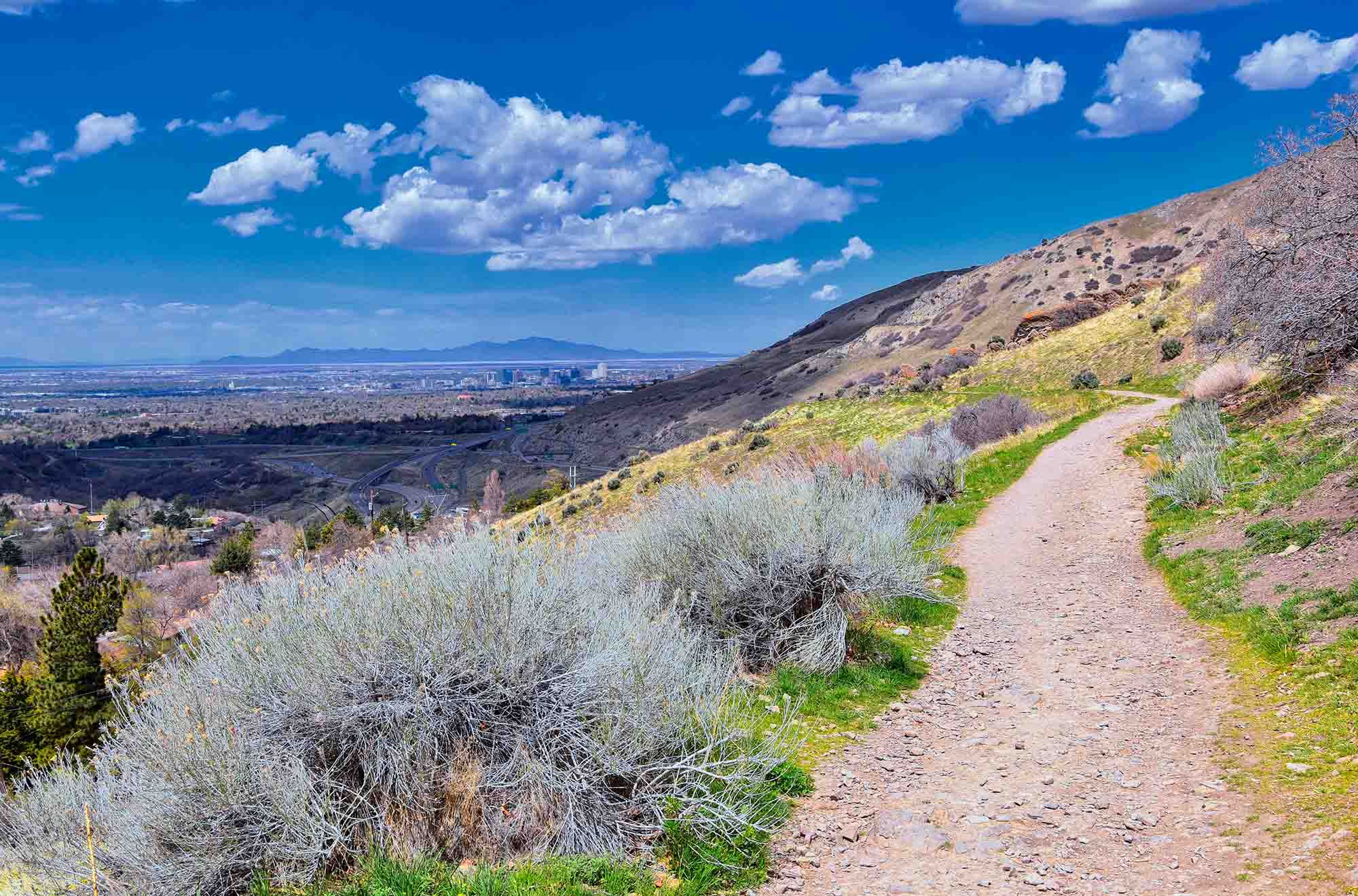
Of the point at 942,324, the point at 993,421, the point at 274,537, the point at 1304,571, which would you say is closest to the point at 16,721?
the point at 274,537

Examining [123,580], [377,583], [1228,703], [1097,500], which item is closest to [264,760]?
[377,583]

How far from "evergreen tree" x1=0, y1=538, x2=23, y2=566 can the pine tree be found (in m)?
35.5

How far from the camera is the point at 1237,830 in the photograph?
3.90m

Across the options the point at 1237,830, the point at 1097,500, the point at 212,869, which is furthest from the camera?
the point at 1097,500

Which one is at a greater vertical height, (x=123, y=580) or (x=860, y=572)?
(x=860, y=572)

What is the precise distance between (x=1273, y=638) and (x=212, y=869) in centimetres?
687

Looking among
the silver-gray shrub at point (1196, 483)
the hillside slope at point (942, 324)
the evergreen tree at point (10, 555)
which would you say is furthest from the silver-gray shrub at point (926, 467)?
the evergreen tree at point (10, 555)

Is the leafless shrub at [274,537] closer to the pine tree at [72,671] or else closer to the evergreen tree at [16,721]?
the pine tree at [72,671]

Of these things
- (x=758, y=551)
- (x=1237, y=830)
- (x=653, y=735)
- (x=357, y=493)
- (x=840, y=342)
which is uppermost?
(x=840, y=342)

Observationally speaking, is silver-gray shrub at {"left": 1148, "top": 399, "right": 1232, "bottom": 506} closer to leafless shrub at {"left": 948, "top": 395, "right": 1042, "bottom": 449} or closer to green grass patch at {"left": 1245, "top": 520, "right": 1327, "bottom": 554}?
green grass patch at {"left": 1245, "top": 520, "right": 1327, "bottom": 554}

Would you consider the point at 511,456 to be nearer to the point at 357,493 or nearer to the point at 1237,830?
the point at 357,493

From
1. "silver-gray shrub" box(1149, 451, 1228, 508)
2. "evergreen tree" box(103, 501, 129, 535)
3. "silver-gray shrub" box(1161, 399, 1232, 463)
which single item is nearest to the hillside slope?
"silver-gray shrub" box(1161, 399, 1232, 463)

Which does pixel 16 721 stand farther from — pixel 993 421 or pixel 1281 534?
pixel 1281 534

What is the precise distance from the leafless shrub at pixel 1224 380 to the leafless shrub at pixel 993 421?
16.5ft
